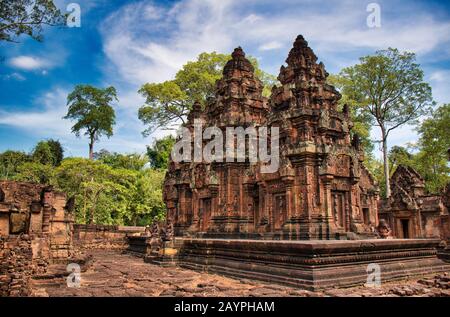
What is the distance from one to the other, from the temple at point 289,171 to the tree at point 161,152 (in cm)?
1879

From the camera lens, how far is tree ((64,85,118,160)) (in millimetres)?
32531

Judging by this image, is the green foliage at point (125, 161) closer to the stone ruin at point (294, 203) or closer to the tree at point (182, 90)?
the tree at point (182, 90)

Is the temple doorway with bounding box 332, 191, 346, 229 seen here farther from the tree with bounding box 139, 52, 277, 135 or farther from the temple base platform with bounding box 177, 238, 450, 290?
the tree with bounding box 139, 52, 277, 135

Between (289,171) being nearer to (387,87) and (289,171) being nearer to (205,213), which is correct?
(205,213)

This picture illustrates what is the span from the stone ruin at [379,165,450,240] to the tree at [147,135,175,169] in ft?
63.0

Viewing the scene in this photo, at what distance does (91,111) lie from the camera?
107 feet

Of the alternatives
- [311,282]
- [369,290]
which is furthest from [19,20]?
[369,290]

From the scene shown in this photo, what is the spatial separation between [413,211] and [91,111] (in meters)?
27.1

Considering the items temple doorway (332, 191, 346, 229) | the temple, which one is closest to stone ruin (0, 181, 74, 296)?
the temple

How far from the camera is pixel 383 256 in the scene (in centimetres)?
762

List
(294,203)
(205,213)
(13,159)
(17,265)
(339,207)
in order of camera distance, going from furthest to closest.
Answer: (13,159) → (205,213) → (339,207) → (294,203) → (17,265)
